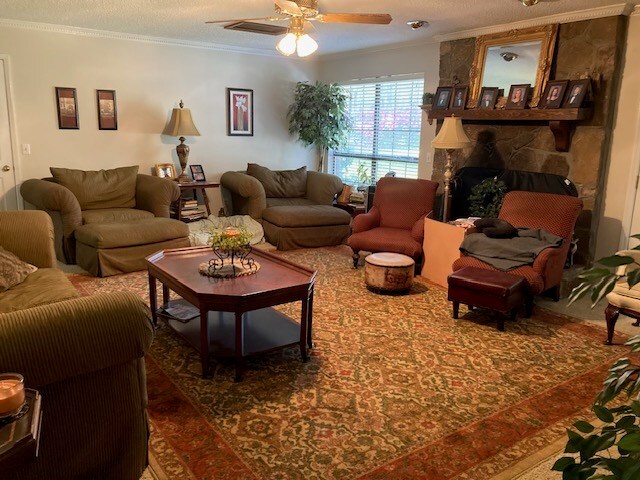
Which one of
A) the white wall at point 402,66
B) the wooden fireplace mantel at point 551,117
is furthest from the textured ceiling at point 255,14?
the wooden fireplace mantel at point 551,117

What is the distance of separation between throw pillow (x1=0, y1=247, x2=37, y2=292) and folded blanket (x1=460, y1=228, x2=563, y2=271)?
10.7ft

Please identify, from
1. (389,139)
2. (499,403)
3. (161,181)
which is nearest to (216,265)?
(499,403)

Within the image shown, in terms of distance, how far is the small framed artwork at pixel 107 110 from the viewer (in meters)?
5.96

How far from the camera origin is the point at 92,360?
1.75m

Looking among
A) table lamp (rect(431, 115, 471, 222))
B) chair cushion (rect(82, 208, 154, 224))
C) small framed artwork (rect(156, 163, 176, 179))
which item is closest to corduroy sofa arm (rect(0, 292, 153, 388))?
chair cushion (rect(82, 208, 154, 224))

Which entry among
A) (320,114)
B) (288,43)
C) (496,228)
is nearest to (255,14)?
(288,43)

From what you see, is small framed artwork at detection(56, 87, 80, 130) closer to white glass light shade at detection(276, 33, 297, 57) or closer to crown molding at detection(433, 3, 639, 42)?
white glass light shade at detection(276, 33, 297, 57)

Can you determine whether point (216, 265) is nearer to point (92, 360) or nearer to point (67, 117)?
point (92, 360)

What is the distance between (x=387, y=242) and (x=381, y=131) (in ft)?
8.42

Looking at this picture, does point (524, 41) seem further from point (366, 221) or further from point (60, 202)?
point (60, 202)

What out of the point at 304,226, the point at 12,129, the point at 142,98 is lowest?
the point at 304,226

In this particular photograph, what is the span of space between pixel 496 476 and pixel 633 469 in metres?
1.52

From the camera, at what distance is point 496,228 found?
168 inches

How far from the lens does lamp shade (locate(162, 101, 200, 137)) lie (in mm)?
6160
